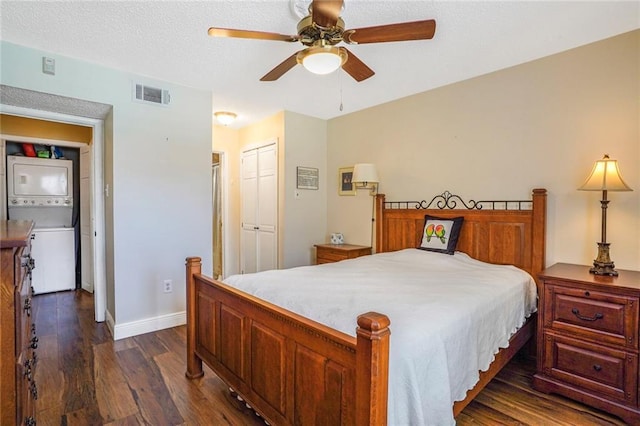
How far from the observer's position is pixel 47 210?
4.63 metres

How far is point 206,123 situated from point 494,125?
2.89 meters

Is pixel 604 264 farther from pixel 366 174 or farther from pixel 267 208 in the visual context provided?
pixel 267 208

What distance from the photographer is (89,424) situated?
185 cm

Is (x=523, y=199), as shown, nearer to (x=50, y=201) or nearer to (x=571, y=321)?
(x=571, y=321)

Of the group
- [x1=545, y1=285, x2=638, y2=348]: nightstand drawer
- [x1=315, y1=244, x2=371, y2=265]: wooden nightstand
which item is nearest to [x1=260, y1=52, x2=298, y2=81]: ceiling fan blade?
[x1=315, y1=244, x2=371, y2=265]: wooden nightstand

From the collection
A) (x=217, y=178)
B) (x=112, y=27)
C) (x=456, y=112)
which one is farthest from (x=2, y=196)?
(x=456, y=112)

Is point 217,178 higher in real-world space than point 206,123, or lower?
lower

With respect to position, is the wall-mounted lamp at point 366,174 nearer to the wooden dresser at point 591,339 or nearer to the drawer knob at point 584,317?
the wooden dresser at point 591,339

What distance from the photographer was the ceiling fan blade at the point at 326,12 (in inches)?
59.6

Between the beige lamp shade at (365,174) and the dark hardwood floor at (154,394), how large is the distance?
2.17 meters

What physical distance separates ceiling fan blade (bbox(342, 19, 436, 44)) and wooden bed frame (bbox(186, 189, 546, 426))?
4.91ft

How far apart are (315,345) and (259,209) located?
3.47 metres

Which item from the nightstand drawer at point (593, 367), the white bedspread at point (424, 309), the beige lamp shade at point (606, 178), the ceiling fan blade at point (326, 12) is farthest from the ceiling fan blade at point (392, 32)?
the nightstand drawer at point (593, 367)

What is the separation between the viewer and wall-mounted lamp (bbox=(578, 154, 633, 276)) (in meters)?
2.18
